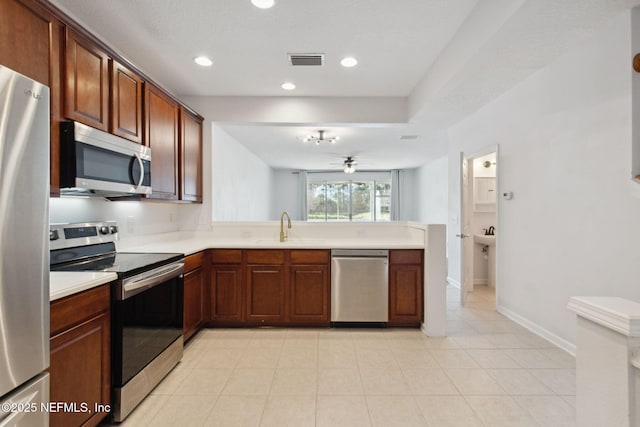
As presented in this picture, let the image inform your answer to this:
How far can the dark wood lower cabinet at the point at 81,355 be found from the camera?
139cm

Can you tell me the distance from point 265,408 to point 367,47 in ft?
9.44

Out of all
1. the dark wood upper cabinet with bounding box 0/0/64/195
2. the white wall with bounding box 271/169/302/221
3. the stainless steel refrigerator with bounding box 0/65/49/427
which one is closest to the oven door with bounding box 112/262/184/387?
the stainless steel refrigerator with bounding box 0/65/49/427

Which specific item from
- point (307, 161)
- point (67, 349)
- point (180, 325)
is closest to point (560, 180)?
point (180, 325)

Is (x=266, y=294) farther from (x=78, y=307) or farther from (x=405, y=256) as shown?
(x=78, y=307)

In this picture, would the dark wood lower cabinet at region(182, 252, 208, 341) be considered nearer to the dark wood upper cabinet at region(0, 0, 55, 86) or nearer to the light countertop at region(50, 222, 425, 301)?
the light countertop at region(50, 222, 425, 301)

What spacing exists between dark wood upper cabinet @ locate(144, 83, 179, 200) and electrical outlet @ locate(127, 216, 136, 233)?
15.1 inches

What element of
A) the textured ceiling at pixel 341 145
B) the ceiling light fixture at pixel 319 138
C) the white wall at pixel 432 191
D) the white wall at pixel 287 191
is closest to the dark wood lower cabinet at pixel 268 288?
the textured ceiling at pixel 341 145

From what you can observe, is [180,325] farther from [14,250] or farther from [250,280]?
[14,250]

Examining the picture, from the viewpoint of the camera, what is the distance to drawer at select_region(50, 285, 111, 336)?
1380 mm

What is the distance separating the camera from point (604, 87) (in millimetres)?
2293

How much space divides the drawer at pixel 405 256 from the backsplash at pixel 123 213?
8.24 ft

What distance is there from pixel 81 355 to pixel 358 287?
2296 millimetres

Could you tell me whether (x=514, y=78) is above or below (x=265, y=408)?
above

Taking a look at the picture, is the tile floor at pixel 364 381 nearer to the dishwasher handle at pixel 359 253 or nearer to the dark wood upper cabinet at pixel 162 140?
the dishwasher handle at pixel 359 253
